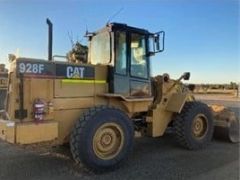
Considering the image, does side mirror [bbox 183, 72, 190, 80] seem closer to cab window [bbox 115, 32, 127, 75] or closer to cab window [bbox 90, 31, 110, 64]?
cab window [bbox 115, 32, 127, 75]

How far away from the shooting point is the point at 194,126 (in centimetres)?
792

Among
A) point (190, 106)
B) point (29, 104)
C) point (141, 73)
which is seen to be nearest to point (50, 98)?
point (29, 104)

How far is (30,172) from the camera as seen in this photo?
19.1ft

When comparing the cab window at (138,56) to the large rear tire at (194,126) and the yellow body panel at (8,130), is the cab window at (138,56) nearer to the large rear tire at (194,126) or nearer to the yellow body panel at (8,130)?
the large rear tire at (194,126)

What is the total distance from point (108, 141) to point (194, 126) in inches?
106

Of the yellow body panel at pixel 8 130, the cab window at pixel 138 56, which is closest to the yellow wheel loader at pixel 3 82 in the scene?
the yellow body panel at pixel 8 130

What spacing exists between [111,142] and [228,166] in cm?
224

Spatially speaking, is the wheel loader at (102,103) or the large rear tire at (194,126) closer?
the wheel loader at (102,103)

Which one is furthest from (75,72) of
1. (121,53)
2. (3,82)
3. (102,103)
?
(3,82)

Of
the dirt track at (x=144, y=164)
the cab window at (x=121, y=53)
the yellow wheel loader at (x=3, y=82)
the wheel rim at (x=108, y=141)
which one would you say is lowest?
the dirt track at (x=144, y=164)

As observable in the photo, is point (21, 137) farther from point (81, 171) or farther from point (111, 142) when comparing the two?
point (111, 142)

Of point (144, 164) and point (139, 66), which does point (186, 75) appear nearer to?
point (139, 66)

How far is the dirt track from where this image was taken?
5.67m

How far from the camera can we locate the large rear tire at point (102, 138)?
5.62 meters
